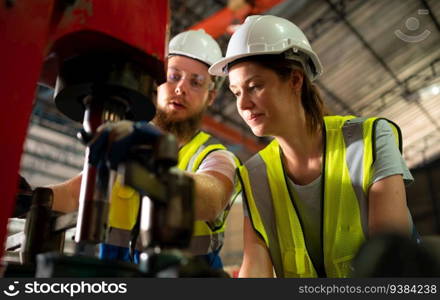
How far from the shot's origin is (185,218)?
741mm

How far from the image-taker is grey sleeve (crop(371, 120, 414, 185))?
5.00 feet

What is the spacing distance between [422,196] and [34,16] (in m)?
15.5

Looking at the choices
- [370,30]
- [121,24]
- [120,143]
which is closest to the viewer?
[120,143]

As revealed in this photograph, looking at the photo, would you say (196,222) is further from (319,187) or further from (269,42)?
(269,42)

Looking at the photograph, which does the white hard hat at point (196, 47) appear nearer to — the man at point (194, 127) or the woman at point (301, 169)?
the man at point (194, 127)

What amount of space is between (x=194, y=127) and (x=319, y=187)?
0.72m

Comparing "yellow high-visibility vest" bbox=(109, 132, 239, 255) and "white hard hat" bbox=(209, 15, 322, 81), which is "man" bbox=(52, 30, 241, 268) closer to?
"yellow high-visibility vest" bbox=(109, 132, 239, 255)

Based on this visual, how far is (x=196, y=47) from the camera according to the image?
2326 millimetres

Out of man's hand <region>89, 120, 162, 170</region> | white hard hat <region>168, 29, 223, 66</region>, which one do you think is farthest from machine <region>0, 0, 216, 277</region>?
white hard hat <region>168, 29, 223, 66</region>

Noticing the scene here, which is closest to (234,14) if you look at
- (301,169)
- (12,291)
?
(301,169)

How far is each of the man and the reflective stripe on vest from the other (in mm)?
152

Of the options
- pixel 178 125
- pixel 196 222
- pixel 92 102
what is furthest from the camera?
pixel 178 125

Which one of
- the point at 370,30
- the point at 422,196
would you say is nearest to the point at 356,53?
the point at 370,30

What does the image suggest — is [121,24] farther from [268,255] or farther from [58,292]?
[268,255]
